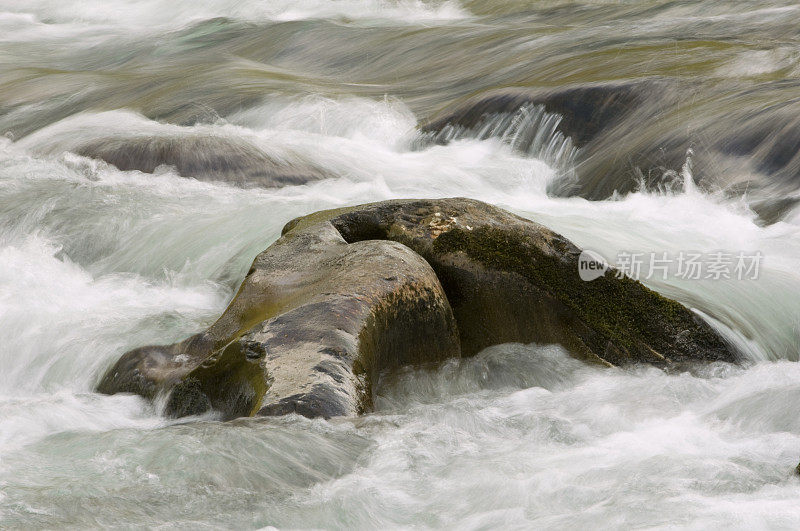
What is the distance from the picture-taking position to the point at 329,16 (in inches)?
591

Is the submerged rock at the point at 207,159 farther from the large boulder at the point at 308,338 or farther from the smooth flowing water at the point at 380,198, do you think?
the large boulder at the point at 308,338

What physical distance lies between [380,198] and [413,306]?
3319 millimetres

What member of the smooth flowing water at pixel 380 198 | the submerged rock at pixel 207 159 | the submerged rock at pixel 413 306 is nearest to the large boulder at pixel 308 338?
the submerged rock at pixel 413 306

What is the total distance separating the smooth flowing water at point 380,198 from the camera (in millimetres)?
3270

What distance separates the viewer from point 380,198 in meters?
7.67

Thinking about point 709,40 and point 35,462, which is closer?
point 35,462

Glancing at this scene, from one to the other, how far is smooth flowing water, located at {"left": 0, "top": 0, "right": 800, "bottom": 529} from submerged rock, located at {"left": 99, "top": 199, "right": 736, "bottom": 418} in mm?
135

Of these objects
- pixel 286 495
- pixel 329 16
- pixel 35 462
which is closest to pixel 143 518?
pixel 286 495

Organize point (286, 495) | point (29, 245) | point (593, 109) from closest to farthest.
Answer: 1. point (286, 495)
2. point (29, 245)
3. point (593, 109)

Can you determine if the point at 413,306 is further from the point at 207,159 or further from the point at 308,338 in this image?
the point at 207,159

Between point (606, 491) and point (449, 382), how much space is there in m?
1.34

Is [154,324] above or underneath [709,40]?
underneath

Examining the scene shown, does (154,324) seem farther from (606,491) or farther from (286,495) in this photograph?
(606,491)

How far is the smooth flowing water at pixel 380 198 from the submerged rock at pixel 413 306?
14 centimetres
